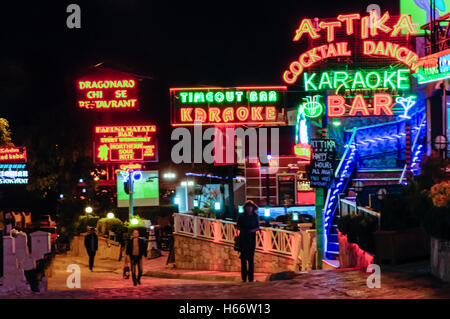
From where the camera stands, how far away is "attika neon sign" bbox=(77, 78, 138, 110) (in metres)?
27.4

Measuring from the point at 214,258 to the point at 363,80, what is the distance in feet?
29.5

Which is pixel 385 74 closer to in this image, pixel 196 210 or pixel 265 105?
pixel 265 105

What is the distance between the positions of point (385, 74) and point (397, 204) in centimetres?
1258

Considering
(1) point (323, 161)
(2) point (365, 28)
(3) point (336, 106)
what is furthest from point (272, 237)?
(2) point (365, 28)

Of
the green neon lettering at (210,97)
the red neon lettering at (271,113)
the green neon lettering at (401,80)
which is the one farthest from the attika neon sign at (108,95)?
the green neon lettering at (401,80)

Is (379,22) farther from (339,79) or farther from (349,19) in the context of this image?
(339,79)

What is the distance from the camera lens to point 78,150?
30.8 m

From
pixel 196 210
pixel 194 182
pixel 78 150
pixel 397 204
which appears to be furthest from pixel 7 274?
pixel 194 182

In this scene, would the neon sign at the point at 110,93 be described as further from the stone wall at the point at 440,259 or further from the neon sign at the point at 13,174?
the stone wall at the point at 440,259

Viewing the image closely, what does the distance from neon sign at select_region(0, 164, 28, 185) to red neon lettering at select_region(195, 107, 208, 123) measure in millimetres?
11060

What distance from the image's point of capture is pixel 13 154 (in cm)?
3028

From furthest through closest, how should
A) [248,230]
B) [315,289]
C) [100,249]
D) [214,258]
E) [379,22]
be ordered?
[100,249], [379,22], [214,258], [248,230], [315,289]

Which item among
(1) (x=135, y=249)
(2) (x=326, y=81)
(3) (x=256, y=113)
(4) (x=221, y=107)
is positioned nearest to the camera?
(1) (x=135, y=249)
